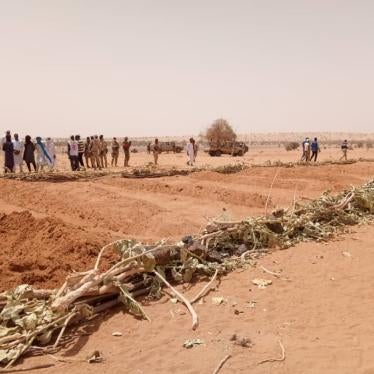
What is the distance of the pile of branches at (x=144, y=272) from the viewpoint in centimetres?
457

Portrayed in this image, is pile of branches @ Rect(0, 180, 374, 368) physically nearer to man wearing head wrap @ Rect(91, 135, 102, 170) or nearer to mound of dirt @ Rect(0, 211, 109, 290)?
mound of dirt @ Rect(0, 211, 109, 290)

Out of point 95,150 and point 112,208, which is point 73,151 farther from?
point 112,208

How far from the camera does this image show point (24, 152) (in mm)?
17500

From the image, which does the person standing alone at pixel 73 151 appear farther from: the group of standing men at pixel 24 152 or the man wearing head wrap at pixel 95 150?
the man wearing head wrap at pixel 95 150

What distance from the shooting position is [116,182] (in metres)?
15.1

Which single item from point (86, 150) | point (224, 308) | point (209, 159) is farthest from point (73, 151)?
point (209, 159)

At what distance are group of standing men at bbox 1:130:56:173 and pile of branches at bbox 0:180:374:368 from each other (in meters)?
11.2

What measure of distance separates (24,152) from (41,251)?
11381 millimetres

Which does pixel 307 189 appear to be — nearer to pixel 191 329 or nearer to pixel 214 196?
pixel 214 196

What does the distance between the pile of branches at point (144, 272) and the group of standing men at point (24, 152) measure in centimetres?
1121

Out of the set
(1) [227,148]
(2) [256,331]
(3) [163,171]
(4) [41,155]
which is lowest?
(2) [256,331]

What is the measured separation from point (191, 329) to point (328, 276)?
2196mm

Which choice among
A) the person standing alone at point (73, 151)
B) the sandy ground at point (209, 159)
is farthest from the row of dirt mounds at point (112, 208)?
the sandy ground at point (209, 159)

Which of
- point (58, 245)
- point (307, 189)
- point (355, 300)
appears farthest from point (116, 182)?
point (355, 300)
